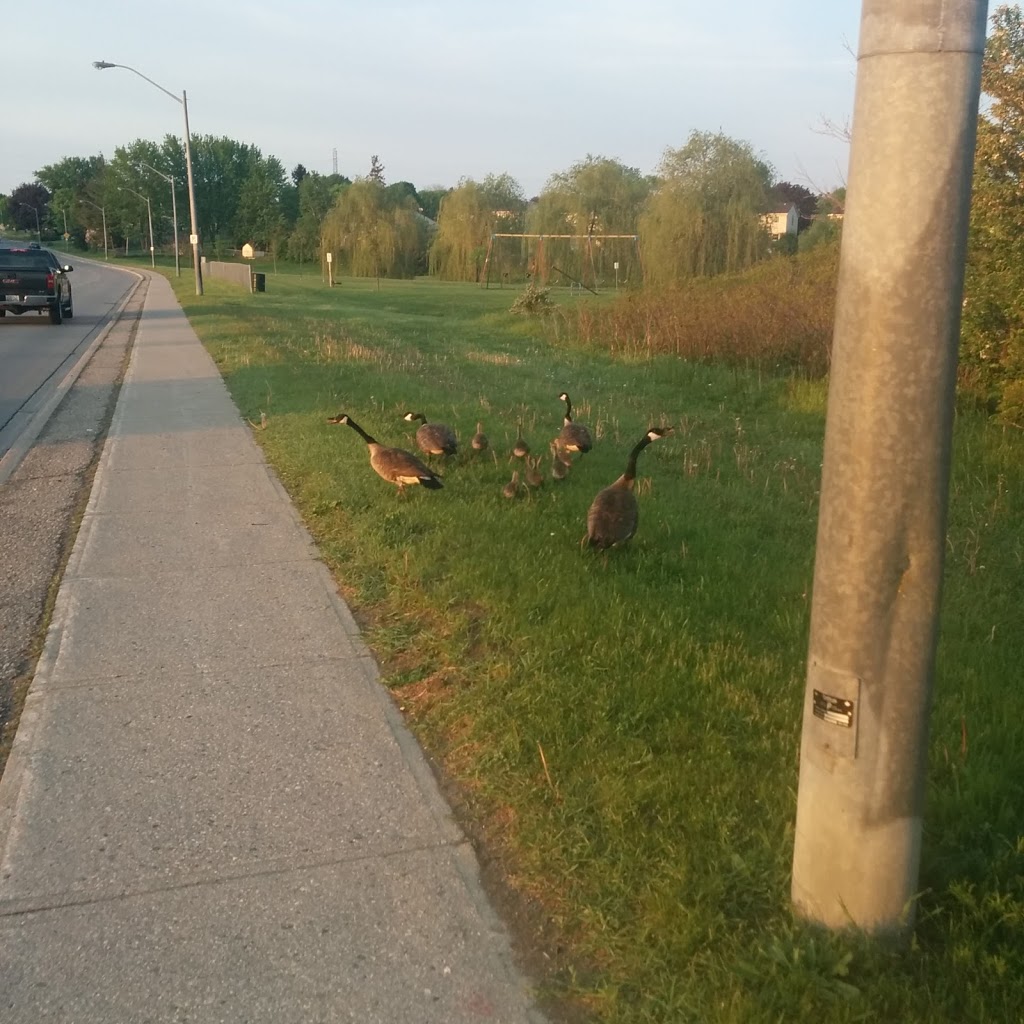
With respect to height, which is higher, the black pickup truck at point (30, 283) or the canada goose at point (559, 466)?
the black pickup truck at point (30, 283)

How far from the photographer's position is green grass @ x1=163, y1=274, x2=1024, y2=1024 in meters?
2.93

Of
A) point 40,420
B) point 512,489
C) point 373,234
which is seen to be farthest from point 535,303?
point 373,234

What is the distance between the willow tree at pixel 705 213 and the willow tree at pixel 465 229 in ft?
55.4

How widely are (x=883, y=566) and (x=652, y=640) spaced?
7.85 ft

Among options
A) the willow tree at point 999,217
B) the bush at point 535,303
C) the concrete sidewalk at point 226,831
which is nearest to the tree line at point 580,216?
the willow tree at point 999,217

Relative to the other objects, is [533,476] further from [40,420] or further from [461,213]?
[461,213]

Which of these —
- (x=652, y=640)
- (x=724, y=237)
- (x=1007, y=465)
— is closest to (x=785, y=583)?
(x=652, y=640)

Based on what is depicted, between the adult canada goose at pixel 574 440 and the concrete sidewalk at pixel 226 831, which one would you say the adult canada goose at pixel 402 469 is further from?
the adult canada goose at pixel 574 440

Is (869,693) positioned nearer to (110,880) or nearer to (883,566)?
(883,566)

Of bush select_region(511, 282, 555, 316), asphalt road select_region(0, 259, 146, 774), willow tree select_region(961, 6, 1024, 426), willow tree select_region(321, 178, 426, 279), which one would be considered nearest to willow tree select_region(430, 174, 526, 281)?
willow tree select_region(321, 178, 426, 279)

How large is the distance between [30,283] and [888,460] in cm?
2896

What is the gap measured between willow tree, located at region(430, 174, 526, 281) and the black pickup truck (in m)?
26.3

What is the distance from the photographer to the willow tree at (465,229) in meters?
53.0

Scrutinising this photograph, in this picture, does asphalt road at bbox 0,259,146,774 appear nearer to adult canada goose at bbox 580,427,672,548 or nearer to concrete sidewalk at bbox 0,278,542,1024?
concrete sidewalk at bbox 0,278,542,1024
